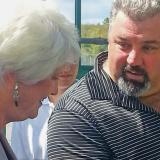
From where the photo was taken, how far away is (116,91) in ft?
7.75

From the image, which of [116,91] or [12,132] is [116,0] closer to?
[116,91]

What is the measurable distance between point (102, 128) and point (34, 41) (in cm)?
50

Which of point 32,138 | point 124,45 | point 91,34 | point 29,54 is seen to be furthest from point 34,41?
point 91,34

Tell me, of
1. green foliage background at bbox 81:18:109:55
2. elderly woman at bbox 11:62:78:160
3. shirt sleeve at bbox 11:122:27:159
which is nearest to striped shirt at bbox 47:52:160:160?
elderly woman at bbox 11:62:78:160

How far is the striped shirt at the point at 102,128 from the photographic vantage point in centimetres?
222

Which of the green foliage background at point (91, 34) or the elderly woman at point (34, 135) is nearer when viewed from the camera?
the elderly woman at point (34, 135)

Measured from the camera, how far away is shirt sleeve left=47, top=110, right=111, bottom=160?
2.21 m

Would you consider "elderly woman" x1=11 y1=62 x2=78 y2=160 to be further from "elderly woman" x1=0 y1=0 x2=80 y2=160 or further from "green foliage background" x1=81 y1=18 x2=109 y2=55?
"green foliage background" x1=81 y1=18 x2=109 y2=55

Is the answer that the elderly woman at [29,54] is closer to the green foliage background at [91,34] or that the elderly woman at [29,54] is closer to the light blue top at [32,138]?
the light blue top at [32,138]

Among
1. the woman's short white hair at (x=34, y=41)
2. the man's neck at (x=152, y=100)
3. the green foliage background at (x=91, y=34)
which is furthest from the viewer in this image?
the green foliage background at (x=91, y=34)

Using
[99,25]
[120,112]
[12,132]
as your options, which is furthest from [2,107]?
[99,25]

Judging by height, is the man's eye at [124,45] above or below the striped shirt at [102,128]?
above

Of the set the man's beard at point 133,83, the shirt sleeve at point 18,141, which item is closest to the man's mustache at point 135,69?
A: the man's beard at point 133,83

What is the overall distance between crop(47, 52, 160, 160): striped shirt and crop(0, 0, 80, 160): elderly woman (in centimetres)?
21
